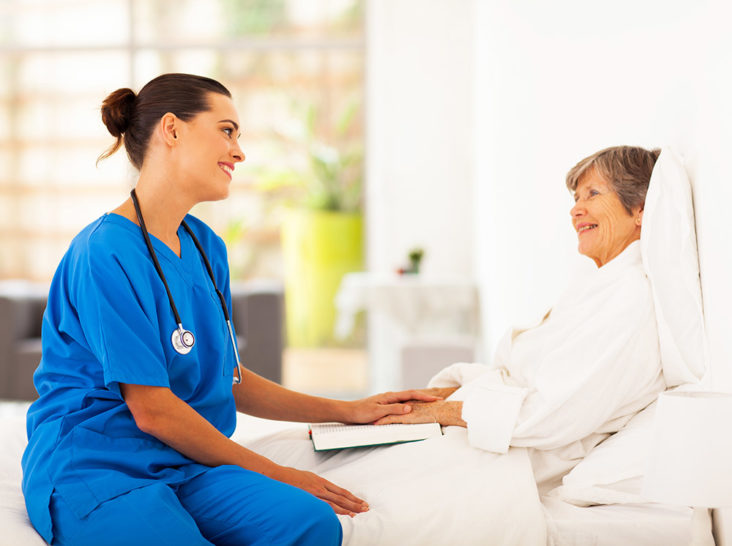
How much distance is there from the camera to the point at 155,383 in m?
1.39

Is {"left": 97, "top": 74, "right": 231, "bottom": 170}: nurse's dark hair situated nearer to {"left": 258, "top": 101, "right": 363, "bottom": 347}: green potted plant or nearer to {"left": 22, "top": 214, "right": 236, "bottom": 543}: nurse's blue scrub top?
{"left": 22, "top": 214, "right": 236, "bottom": 543}: nurse's blue scrub top

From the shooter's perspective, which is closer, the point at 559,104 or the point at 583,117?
the point at 583,117

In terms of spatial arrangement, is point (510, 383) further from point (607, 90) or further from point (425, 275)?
point (425, 275)

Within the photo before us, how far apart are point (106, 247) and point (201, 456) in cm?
43

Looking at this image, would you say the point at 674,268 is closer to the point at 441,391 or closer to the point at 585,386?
the point at 585,386

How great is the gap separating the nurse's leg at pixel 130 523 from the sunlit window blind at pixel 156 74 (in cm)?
434

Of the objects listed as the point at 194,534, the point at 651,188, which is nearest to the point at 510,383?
the point at 651,188

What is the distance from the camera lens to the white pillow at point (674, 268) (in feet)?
5.04

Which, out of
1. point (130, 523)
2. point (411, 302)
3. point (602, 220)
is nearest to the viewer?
point (130, 523)

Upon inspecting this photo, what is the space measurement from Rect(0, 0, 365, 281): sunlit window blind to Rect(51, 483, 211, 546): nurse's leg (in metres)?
4.34

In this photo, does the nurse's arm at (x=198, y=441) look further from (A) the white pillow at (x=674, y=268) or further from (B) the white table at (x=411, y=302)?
(B) the white table at (x=411, y=302)

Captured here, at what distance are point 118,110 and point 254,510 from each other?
2.73 feet

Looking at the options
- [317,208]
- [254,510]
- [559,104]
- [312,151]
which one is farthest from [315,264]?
[254,510]

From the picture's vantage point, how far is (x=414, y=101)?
5.32m
